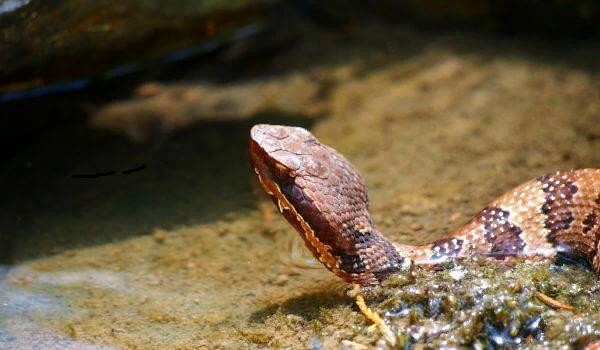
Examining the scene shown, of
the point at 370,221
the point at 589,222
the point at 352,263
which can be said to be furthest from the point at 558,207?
the point at 352,263

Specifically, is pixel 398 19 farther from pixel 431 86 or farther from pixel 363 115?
pixel 363 115

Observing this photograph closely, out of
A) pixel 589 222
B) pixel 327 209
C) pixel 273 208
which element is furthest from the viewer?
pixel 273 208

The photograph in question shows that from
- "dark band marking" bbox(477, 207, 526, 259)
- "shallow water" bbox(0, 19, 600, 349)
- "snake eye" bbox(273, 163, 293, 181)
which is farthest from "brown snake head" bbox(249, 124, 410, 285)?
"dark band marking" bbox(477, 207, 526, 259)

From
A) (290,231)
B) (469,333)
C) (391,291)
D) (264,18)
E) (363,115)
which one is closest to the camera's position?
(469,333)

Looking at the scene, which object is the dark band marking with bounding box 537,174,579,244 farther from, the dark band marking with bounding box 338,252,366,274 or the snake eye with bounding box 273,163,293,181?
the snake eye with bounding box 273,163,293,181

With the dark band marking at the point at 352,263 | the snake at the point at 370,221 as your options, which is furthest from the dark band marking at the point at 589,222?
the dark band marking at the point at 352,263

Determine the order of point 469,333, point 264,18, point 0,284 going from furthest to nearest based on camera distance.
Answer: point 264,18
point 0,284
point 469,333

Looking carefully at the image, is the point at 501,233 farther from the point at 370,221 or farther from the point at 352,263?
the point at 352,263

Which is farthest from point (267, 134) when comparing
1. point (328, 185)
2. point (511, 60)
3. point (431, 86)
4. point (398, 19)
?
point (398, 19)
